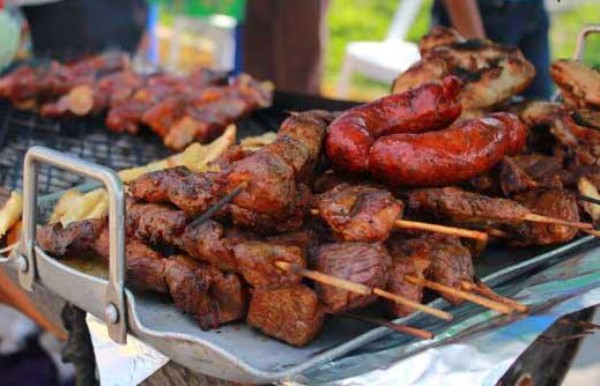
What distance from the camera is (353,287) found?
66.1 inches

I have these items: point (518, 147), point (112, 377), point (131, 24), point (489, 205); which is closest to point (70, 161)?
point (112, 377)

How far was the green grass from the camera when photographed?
9641 millimetres

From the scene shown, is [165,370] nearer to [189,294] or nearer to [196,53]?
[189,294]

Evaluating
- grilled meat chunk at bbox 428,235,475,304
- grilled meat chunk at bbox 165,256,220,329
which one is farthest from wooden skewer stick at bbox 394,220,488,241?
grilled meat chunk at bbox 165,256,220,329

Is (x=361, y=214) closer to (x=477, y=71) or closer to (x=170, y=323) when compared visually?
(x=170, y=323)

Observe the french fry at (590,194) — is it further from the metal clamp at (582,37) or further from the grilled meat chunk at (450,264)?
the metal clamp at (582,37)

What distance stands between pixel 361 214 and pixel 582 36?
86.1 inches

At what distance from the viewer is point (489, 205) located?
2133 millimetres

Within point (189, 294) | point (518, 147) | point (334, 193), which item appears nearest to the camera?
point (189, 294)

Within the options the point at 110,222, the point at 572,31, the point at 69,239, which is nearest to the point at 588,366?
the point at 69,239

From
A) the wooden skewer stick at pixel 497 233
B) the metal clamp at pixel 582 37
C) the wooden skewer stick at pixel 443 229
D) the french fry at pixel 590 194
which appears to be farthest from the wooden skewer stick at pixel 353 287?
the metal clamp at pixel 582 37

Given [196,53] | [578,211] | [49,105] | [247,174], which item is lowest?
[196,53]

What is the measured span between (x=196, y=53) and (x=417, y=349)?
7666mm

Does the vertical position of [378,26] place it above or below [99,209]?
below
